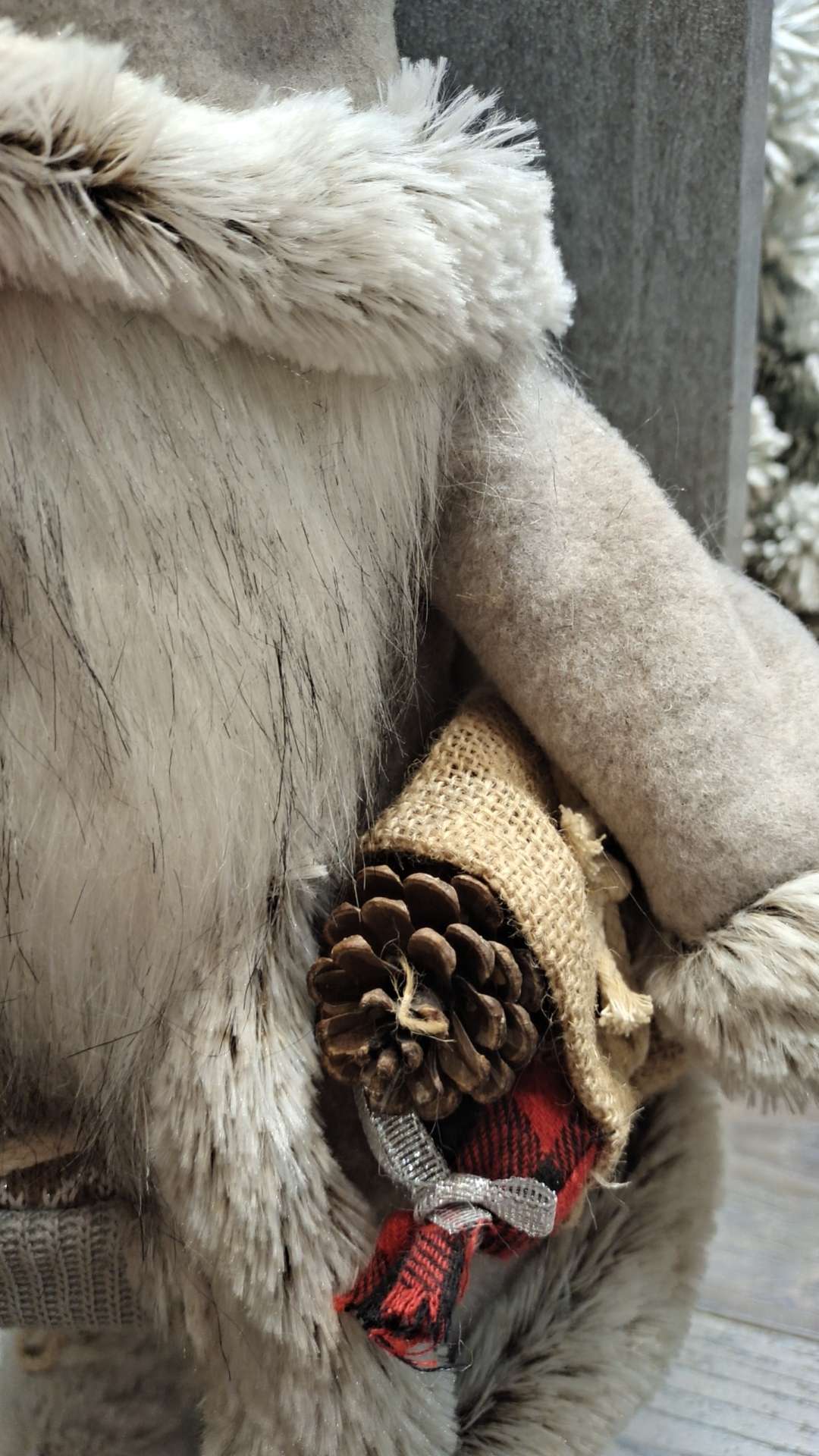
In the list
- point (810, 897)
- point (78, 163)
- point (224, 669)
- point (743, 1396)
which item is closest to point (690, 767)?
point (810, 897)

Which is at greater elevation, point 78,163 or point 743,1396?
point 78,163

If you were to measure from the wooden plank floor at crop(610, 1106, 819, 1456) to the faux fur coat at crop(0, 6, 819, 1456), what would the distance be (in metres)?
0.17

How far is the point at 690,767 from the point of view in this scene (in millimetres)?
440

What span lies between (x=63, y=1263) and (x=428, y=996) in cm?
21

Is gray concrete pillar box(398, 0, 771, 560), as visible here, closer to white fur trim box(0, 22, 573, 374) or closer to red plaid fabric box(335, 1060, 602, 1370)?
white fur trim box(0, 22, 573, 374)

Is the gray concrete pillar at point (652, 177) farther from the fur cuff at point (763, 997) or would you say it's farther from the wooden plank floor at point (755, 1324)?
the wooden plank floor at point (755, 1324)

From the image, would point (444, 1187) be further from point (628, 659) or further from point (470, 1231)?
point (628, 659)

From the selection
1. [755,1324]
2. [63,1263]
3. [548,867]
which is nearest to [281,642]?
[548,867]

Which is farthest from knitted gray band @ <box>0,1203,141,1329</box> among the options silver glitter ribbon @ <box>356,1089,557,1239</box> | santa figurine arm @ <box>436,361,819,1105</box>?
santa figurine arm @ <box>436,361,819,1105</box>

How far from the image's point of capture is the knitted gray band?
1.53 ft

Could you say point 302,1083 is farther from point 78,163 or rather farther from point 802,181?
point 802,181

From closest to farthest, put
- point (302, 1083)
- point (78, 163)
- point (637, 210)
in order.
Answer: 1. point (78, 163)
2. point (302, 1083)
3. point (637, 210)

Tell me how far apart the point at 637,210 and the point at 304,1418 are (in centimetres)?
56

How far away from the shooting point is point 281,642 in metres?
0.41
